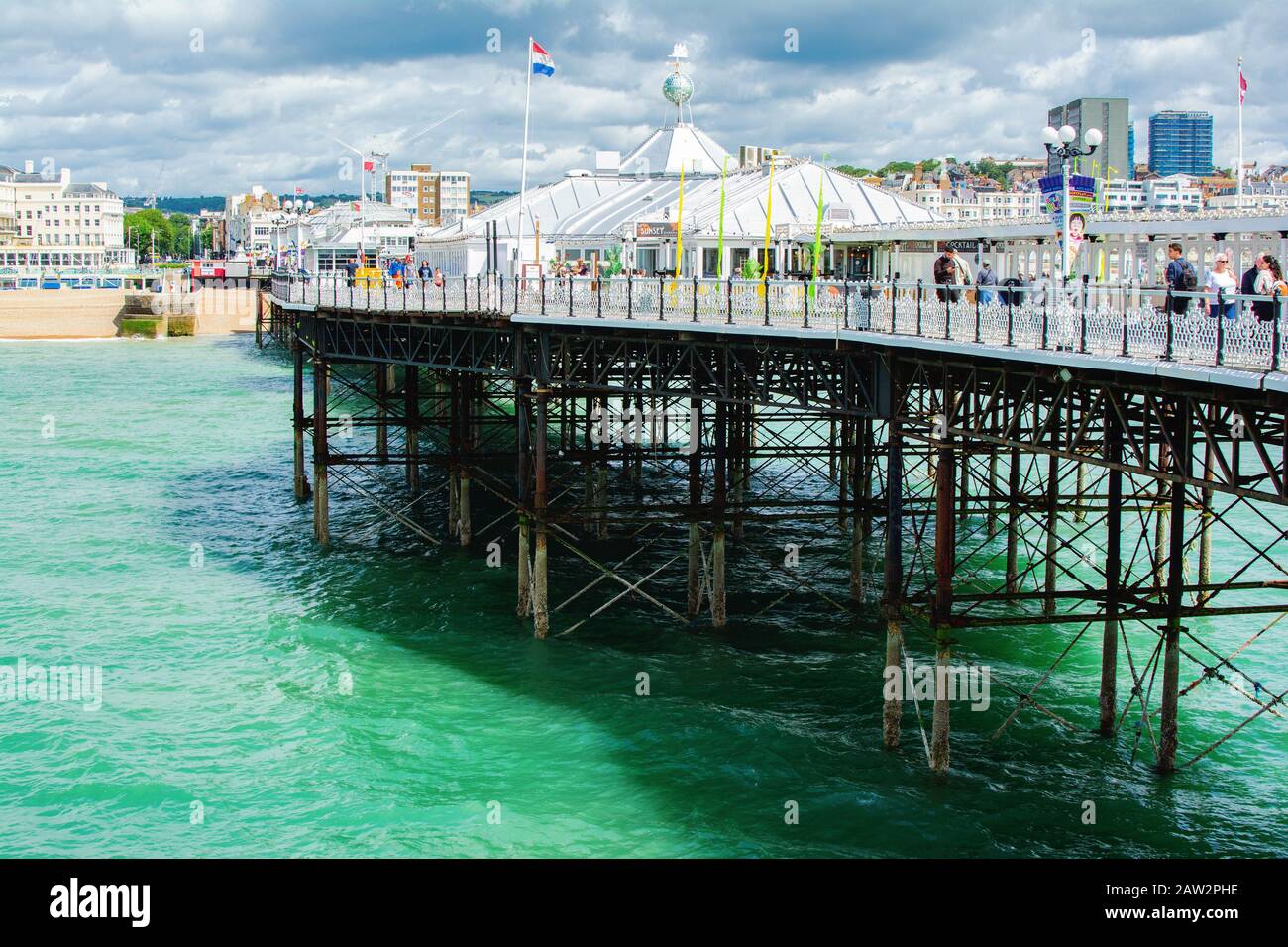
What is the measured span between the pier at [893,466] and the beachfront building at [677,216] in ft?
11.9

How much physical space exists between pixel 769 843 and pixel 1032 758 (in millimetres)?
5078

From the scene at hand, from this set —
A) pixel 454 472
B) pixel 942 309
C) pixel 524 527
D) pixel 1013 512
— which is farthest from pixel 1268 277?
pixel 454 472

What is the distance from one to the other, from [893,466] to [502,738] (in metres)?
7.57

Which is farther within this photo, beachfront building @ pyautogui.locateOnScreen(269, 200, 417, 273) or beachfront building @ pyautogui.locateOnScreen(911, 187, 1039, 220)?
beachfront building @ pyautogui.locateOnScreen(269, 200, 417, 273)

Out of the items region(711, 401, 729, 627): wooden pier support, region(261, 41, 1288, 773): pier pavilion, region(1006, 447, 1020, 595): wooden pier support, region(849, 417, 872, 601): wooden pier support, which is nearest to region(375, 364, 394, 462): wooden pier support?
region(261, 41, 1288, 773): pier pavilion

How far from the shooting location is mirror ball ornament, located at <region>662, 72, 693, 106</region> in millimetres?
60875

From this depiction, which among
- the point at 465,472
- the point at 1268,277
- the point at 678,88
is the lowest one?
the point at 465,472

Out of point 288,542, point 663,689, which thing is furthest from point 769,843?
point 288,542

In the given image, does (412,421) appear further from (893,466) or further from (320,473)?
(893,466)

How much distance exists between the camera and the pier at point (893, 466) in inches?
747

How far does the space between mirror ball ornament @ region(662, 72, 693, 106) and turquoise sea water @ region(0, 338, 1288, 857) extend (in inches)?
1201

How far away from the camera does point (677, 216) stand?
46000mm

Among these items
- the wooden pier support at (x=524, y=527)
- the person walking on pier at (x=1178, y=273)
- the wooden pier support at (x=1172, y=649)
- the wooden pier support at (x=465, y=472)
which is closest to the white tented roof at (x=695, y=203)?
the wooden pier support at (x=524, y=527)

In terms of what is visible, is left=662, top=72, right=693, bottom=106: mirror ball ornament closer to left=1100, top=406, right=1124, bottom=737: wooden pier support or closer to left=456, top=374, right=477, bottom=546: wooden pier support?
left=456, top=374, right=477, bottom=546: wooden pier support
